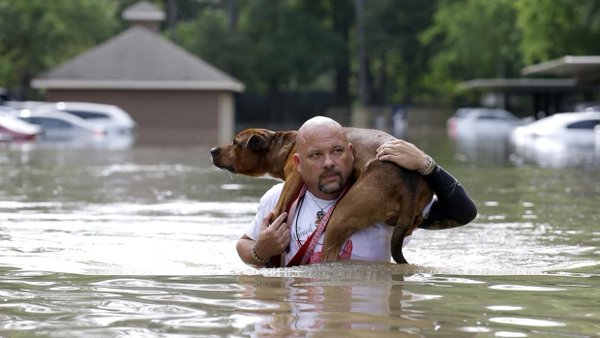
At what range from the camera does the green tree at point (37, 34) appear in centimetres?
7531

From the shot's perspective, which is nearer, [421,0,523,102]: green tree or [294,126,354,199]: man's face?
[294,126,354,199]: man's face

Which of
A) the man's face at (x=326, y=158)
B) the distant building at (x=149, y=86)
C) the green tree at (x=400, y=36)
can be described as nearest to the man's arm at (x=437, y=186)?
the man's face at (x=326, y=158)

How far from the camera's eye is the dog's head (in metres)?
9.57

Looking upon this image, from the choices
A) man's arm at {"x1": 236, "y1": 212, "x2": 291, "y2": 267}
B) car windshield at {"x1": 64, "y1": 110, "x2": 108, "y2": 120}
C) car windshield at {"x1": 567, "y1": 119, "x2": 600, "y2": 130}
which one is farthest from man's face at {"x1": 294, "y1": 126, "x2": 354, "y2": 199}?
car windshield at {"x1": 64, "y1": 110, "x2": 108, "y2": 120}

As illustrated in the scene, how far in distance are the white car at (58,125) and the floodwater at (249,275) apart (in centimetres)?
3369

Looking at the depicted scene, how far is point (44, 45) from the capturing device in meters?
76.4

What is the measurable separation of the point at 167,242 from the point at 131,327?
536 cm

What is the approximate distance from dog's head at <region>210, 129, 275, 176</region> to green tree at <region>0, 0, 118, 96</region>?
6690 centimetres

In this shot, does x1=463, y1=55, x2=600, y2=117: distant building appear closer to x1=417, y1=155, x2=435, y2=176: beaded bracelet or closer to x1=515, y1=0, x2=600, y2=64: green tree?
x1=515, y1=0, x2=600, y2=64: green tree

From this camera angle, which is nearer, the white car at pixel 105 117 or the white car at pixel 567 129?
the white car at pixel 567 129

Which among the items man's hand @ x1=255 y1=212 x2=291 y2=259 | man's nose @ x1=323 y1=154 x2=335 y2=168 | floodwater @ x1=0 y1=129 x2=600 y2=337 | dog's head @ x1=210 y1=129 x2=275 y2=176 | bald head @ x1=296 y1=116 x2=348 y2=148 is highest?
bald head @ x1=296 y1=116 x2=348 y2=148

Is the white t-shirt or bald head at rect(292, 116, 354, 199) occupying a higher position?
bald head at rect(292, 116, 354, 199)

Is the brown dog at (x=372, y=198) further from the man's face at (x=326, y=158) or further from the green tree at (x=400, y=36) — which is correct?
the green tree at (x=400, y=36)

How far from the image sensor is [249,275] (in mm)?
8766
